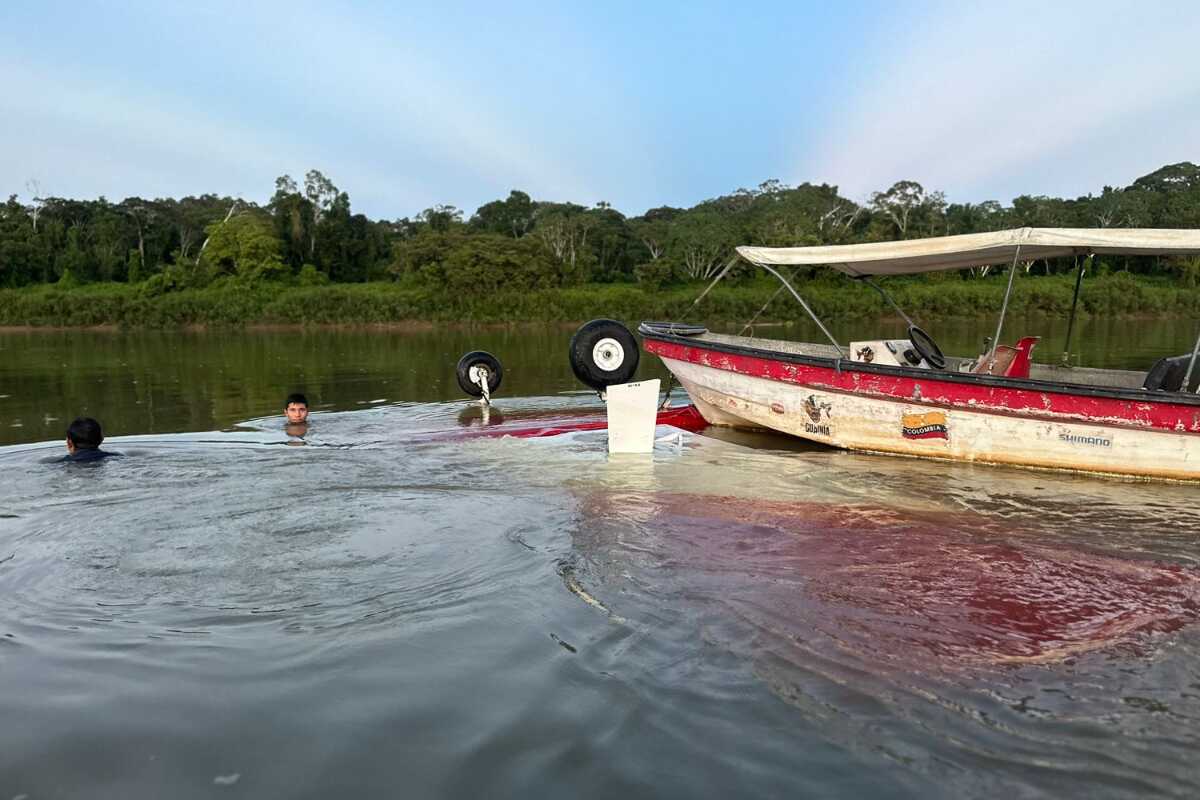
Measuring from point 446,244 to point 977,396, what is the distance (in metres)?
50.9

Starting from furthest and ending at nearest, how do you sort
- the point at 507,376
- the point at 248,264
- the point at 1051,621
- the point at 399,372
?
1. the point at 248,264
2. the point at 399,372
3. the point at 507,376
4. the point at 1051,621

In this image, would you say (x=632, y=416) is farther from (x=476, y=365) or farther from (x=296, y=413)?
(x=476, y=365)

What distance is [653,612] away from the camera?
432cm

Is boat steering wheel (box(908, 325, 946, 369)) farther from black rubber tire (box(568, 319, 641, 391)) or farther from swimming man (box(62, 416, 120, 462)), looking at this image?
swimming man (box(62, 416, 120, 462))

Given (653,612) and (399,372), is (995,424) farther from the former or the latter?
(399,372)

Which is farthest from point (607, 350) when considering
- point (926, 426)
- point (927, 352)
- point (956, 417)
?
point (956, 417)

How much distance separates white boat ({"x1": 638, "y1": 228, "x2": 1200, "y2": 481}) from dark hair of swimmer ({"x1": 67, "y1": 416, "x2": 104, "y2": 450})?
20.5ft

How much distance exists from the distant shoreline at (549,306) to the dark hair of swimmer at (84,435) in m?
38.7

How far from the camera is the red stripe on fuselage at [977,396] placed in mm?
7602

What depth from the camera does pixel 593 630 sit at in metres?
4.10

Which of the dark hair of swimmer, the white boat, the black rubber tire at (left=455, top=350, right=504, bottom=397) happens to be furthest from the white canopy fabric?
the dark hair of swimmer

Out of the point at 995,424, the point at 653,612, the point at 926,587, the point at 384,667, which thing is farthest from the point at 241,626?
the point at 995,424

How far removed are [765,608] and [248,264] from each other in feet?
199

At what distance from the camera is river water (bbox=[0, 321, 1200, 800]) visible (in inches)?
115
